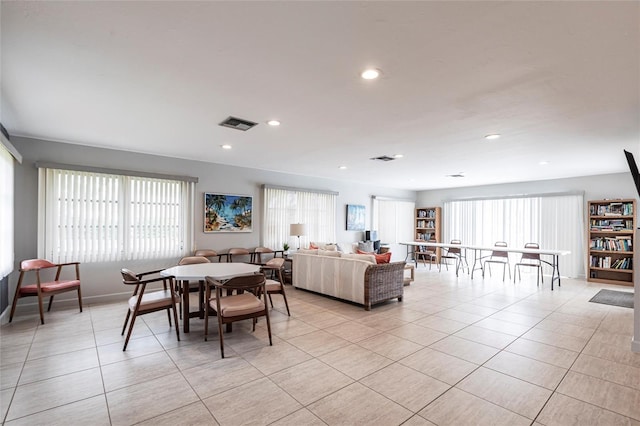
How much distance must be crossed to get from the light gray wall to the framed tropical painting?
116 millimetres

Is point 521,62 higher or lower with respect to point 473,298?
higher

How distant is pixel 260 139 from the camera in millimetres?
4441

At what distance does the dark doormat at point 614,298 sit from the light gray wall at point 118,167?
242 inches

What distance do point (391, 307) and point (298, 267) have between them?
2.05 m

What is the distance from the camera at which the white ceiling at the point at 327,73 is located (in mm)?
1759

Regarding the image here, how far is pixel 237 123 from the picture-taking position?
3.72m

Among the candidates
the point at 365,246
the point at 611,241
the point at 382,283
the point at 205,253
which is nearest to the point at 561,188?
the point at 611,241

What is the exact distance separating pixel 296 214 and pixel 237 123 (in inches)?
160

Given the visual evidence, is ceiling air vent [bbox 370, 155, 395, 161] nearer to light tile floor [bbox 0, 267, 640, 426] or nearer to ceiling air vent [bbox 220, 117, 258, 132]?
ceiling air vent [bbox 220, 117, 258, 132]

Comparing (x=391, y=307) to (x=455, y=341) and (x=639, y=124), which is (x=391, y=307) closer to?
(x=455, y=341)

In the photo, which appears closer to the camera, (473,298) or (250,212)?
(473,298)

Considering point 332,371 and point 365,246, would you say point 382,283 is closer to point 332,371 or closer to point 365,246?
point 332,371

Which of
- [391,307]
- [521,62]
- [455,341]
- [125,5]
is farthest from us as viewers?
[391,307]

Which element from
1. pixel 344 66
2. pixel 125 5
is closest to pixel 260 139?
pixel 344 66
